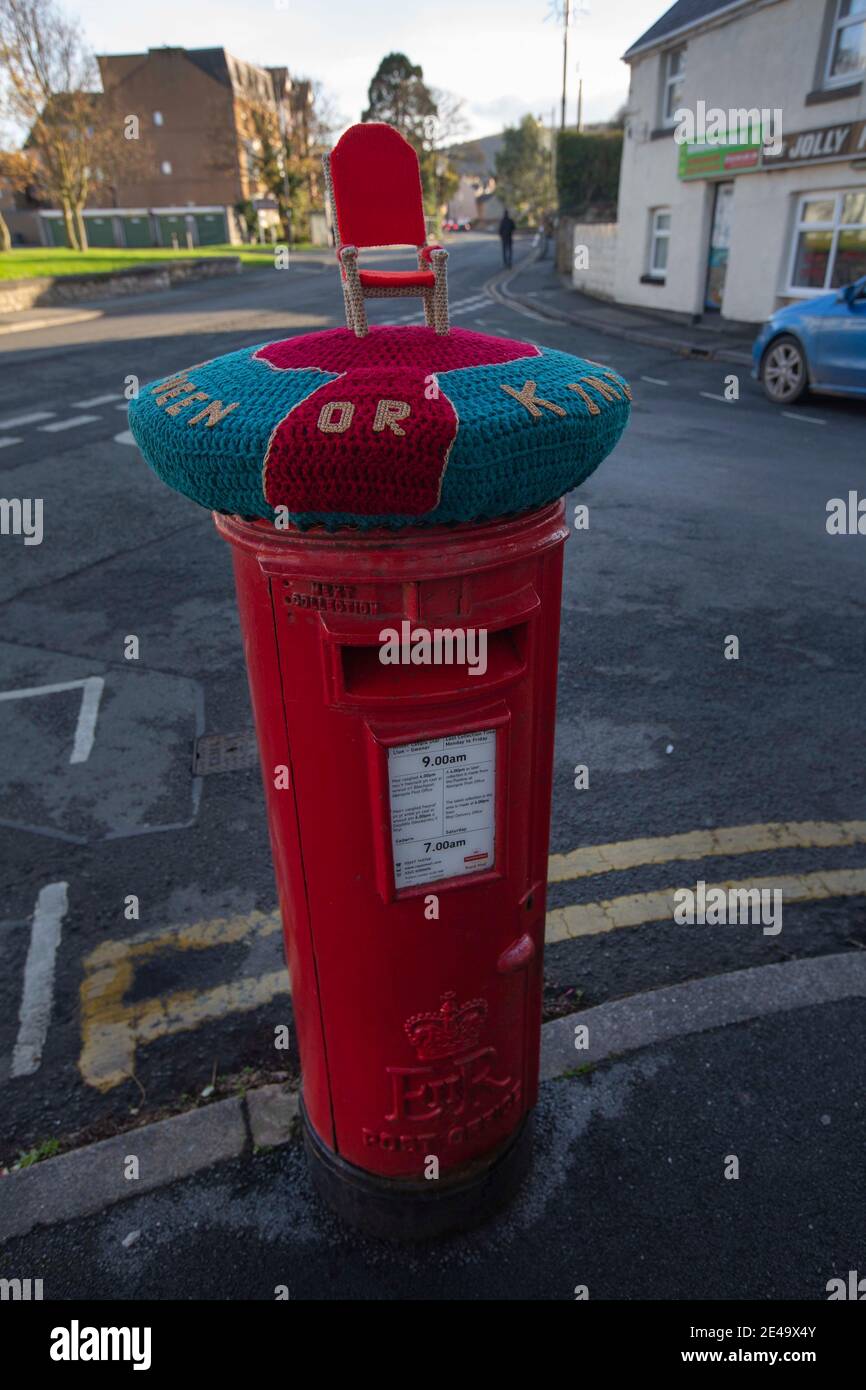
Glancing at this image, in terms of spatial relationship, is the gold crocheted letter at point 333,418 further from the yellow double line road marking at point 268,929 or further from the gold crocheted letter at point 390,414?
the yellow double line road marking at point 268,929

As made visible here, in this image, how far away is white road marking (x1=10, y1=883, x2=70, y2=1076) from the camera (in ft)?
9.04

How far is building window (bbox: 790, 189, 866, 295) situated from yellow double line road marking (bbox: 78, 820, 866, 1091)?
43.5ft

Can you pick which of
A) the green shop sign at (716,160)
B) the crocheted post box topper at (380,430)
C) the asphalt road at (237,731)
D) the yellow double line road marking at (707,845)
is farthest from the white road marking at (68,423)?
the green shop sign at (716,160)

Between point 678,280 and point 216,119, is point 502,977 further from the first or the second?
point 216,119

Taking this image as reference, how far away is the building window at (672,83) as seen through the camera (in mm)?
17219

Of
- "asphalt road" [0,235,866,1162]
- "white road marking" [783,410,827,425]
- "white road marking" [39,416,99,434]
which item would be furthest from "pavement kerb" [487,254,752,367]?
"white road marking" [39,416,99,434]

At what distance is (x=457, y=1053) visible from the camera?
2.00 metres

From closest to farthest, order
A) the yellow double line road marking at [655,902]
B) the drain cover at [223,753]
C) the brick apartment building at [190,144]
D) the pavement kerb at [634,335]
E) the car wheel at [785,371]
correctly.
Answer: the yellow double line road marking at [655,902] → the drain cover at [223,753] → the car wheel at [785,371] → the pavement kerb at [634,335] → the brick apartment building at [190,144]

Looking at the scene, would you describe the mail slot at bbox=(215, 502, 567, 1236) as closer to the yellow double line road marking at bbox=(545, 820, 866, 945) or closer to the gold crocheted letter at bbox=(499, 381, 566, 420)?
the gold crocheted letter at bbox=(499, 381, 566, 420)

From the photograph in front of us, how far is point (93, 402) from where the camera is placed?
11.4 m

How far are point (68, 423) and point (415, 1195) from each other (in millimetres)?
10217

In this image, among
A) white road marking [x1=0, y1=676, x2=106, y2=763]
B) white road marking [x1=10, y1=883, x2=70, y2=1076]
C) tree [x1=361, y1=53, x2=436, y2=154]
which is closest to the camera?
white road marking [x1=10, y1=883, x2=70, y2=1076]

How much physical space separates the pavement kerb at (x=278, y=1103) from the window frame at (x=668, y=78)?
753 inches

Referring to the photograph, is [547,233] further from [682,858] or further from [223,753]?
[682,858]
